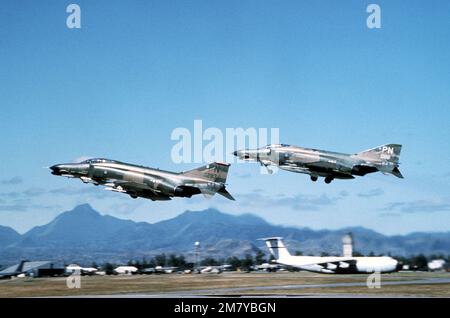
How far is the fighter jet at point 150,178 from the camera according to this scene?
27062mm

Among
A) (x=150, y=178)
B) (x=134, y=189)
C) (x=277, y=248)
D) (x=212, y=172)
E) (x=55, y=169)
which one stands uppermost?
(x=55, y=169)

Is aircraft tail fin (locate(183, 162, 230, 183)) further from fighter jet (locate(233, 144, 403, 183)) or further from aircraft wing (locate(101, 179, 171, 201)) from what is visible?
fighter jet (locate(233, 144, 403, 183))

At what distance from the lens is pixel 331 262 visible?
94.1 feet

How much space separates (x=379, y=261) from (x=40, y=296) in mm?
12335

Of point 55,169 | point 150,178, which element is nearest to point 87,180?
point 55,169

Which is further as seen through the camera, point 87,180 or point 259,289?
point 87,180

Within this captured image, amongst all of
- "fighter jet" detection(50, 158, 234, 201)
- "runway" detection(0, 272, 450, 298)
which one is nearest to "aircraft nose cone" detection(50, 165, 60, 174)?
"fighter jet" detection(50, 158, 234, 201)

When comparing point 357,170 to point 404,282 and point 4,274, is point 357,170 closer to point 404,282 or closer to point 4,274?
point 404,282

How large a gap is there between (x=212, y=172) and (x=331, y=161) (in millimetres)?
4561

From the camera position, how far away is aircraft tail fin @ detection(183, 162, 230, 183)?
2716cm

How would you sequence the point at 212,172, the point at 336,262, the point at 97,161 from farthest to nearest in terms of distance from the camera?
the point at 336,262, the point at 97,161, the point at 212,172

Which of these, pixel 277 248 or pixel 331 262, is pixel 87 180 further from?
pixel 331 262

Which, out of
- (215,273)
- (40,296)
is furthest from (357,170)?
(40,296)

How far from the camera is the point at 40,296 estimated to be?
2466cm
